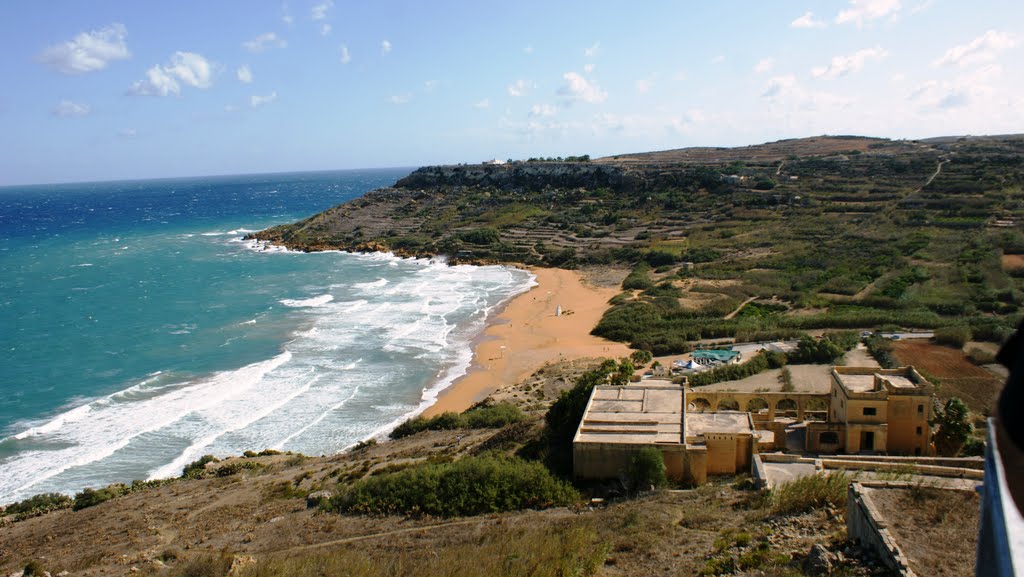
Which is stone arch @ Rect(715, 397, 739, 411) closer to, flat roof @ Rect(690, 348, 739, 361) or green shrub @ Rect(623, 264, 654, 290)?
flat roof @ Rect(690, 348, 739, 361)

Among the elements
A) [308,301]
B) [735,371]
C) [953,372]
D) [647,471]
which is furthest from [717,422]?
[308,301]

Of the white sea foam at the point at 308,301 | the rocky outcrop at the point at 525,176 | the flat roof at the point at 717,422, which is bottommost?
the white sea foam at the point at 308,301

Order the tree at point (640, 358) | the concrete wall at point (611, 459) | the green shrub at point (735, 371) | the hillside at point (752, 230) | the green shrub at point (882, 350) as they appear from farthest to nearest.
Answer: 1. the hillside at point (752, 230)
2. the tree at point (640, 358)
3. the green shrub at point (735, 371)
4. the green shrub at point (882, 350)
5. the concrete wall at point (611, 459)

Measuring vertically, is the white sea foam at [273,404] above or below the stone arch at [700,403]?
below

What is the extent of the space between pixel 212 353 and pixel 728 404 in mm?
28490

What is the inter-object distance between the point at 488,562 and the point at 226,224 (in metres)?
110

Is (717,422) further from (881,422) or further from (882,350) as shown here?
(882,350)

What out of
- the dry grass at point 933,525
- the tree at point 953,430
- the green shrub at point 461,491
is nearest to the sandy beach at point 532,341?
the green shrub at point 461,491

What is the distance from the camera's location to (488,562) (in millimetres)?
13203

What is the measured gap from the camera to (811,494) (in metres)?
13.9

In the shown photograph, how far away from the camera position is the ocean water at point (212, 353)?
88.4ft

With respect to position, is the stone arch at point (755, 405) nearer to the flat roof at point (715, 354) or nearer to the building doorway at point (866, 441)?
the building doorway at point (866, 441)

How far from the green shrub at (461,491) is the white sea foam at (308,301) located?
33.0 metres

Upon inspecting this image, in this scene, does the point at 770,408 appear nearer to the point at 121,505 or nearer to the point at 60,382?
the point at 121,505
